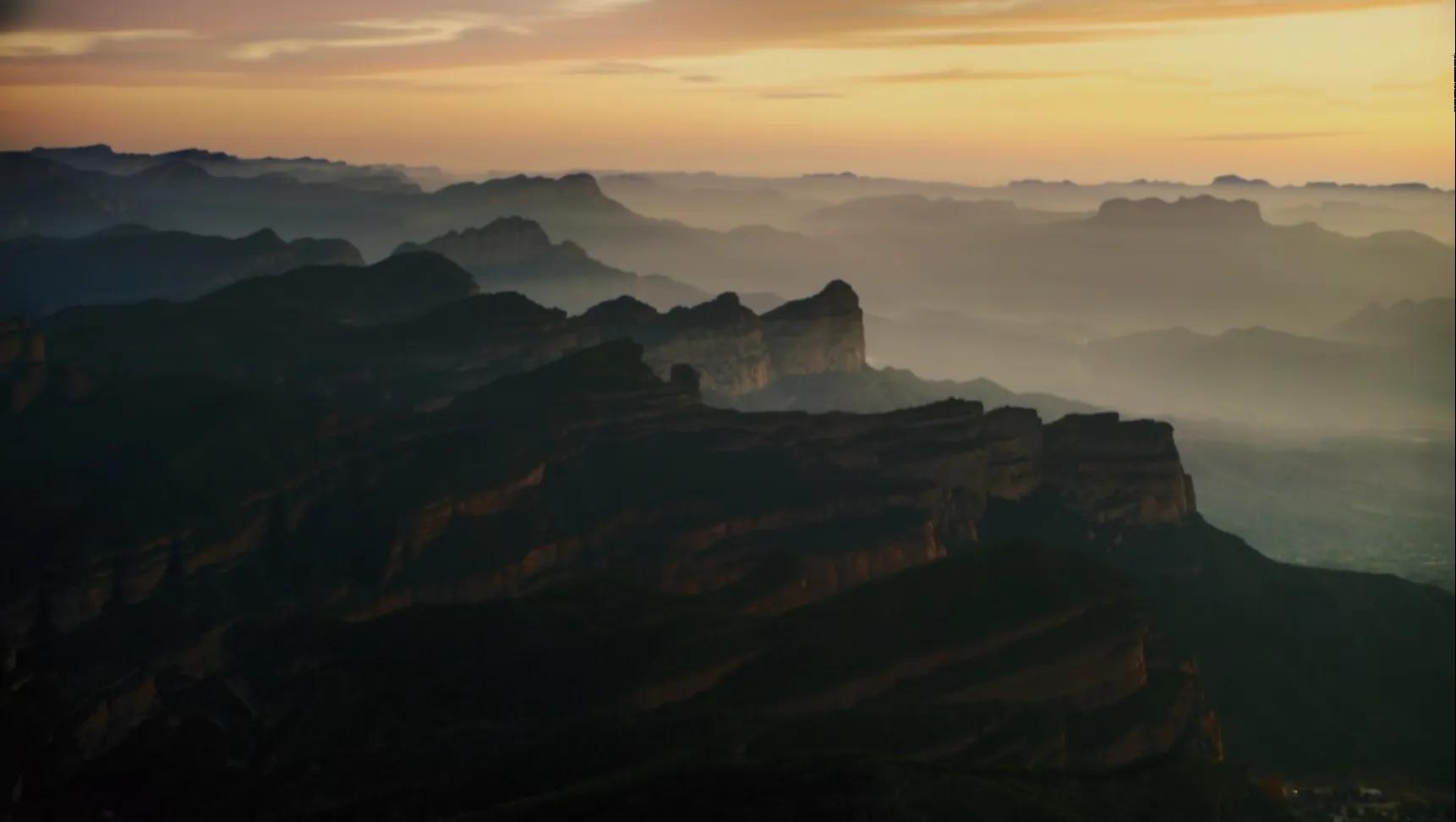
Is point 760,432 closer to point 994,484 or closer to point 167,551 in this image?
point 994,484

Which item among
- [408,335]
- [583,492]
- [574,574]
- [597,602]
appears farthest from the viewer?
[408,335]

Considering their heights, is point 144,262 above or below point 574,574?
above

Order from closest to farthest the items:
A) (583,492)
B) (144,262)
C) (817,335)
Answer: (583,492)
(817,335)
(144,262)

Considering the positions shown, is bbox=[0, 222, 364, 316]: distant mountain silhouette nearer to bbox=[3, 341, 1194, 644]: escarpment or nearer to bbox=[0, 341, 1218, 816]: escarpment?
bbox=[0, 341, 1218, 816]: escarpment

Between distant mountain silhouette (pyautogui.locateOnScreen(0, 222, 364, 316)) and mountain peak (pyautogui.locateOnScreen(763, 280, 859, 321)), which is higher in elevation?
distant mountain silhouette (pyautogui.locateOnScreen(0, 222, 364, 316))

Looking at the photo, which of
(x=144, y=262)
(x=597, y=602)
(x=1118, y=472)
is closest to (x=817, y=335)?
(x=1118, y=472)

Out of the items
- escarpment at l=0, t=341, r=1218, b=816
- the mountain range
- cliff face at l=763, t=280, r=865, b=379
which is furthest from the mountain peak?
escarpment at l=0, t=341, r=1218, b=816

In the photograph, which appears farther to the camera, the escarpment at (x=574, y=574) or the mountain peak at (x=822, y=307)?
the mountain peak at (x=822, y=307)

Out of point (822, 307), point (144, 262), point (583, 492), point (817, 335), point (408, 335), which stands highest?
point (144, 262)

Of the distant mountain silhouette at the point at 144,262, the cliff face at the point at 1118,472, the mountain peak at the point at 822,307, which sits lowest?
the cliff face at the point at 1118,472

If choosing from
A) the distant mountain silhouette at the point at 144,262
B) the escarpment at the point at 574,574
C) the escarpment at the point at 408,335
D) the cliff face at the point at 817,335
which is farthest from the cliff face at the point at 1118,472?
the distant mountain silhouette at the point at 144,262

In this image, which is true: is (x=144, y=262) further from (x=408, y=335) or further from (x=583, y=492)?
(x=583, y=492)

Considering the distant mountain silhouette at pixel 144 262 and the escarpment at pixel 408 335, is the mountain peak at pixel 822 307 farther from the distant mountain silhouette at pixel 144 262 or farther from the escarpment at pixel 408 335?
the distant mountain silhouette at pixel 144 262
